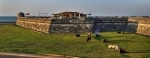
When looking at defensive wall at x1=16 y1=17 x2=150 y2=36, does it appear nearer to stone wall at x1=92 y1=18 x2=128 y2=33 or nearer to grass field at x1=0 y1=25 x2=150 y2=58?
stone wall at x1=92 y1=18 x2=128 y2=33

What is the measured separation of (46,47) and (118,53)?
8.07 metres

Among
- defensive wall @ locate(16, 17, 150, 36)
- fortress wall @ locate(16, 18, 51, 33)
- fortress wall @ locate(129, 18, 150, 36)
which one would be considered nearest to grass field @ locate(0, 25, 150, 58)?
defensive wall @ locate(16, 17, 150, 36)

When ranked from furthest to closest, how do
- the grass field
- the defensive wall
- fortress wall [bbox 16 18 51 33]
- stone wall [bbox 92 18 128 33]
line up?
stone wall [bbox 92 18 128 33] → fortress wall [bbox 16 18 51 33] → the defensive wall → the grass field

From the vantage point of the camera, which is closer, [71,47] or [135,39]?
[71,47]

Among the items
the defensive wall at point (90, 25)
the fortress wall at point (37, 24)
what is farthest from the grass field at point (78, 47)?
the fortress wall at point (37, 24)

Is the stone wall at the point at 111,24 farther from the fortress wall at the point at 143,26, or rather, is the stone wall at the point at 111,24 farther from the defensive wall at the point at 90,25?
the fortress wall at the point at 143,26

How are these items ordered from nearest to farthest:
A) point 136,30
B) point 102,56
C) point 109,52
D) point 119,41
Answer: point 102,56 < point 109,52 < point 119,41 < point 136,30

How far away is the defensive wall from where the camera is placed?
144 ft

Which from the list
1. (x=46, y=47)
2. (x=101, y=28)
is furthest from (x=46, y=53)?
(x=101, y=28)

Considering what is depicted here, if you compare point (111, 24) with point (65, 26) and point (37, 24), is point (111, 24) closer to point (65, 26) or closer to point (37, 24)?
point (65, 26)

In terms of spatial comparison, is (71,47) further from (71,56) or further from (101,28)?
(101,28)

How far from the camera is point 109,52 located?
27141 millimetres

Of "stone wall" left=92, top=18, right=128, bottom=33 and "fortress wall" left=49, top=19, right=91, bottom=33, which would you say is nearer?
"fortress wall" left=49, top=19, right=91, bottom=33

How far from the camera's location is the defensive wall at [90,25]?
43.9 meters
